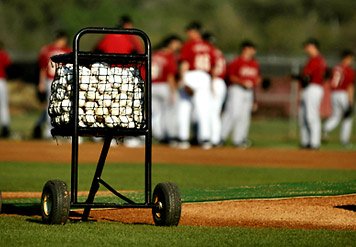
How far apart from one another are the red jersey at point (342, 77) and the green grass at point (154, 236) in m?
16.5

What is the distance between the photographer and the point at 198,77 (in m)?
22.5

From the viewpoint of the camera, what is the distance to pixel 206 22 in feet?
253

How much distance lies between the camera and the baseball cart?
9625 mm

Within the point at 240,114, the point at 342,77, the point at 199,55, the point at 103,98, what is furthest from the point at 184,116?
the point at 103,98

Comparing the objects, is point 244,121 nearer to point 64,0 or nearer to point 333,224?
point 333,224

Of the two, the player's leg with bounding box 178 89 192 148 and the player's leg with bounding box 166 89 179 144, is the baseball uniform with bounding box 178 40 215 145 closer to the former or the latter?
the player's leg with bounding box 178 89 192 148

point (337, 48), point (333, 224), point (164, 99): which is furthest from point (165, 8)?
point (333, 224)

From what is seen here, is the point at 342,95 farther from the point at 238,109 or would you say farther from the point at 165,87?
the point at 165,87

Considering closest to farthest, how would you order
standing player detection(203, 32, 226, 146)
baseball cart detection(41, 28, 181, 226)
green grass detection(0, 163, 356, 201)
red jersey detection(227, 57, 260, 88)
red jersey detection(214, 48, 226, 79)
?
baseball cart detection(41, 28, 181, 226)
green grass detection(0, 163, 356, 201)
red jersey detection(214, 48, 226, 79)
standing player detection(203, 32, 226, 146)
red jersey detection(227, 57, 260, 88)

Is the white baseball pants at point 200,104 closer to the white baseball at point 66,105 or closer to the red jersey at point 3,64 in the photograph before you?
the red jersey at point 3,64

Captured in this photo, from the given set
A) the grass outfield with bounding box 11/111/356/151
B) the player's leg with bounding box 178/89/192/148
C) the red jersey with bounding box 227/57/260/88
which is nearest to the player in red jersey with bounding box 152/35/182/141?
the player's leg with bounding box 178/89/192/148

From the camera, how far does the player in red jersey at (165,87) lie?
24.5 m

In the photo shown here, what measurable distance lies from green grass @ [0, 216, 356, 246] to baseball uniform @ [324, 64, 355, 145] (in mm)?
16195

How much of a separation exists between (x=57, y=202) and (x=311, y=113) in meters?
14.6
